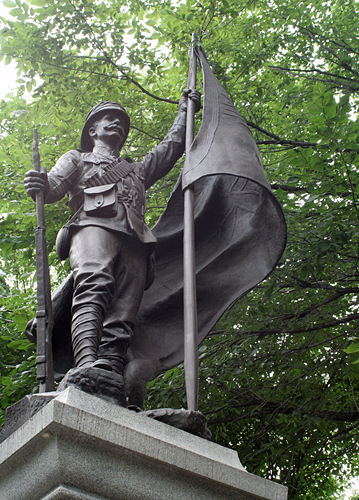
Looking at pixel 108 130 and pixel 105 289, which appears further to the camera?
pixel 108 130

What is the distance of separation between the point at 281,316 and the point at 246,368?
0.78m

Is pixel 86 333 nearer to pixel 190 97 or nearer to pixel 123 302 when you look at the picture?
pixel 123 302

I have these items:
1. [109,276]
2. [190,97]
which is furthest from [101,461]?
[190,97]

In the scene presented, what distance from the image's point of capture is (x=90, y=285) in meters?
3.36

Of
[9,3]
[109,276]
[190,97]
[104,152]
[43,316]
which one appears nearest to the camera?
[43,316]

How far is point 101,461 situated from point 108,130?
8.66ft

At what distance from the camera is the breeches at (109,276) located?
3.36 m

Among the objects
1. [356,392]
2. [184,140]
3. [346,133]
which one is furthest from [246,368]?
[184,140]

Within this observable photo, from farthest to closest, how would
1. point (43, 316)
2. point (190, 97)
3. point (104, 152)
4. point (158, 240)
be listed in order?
point (190, 97), point (158, 240), point (104, 152), point (43, 316)

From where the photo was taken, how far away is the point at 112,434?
2320mm

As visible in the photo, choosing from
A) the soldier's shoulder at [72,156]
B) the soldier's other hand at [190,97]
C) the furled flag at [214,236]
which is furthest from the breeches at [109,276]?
the soldier's other hand at [190,97]

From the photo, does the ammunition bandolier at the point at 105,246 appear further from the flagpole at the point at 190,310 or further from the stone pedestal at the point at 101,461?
the stone pedestal at the point at 101,461

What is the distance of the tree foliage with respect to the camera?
255 inches

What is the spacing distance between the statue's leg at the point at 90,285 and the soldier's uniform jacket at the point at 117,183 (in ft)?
0.36
